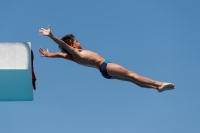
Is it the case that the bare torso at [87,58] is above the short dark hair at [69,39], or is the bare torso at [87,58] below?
Result: below

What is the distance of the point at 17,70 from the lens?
1361cm

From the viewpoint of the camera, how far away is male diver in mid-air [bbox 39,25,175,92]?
12023 millimetres

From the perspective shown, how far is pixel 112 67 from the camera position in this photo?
12383mm

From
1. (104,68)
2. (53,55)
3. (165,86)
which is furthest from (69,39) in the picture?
(165,86)

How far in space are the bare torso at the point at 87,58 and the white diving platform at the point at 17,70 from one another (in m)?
1.68

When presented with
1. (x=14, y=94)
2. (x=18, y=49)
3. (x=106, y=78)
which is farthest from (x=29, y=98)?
(x=106, y=78)

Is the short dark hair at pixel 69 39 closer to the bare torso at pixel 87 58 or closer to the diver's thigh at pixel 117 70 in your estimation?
the bare torso at pixel 87 58

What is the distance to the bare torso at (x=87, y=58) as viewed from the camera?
40.7 ft

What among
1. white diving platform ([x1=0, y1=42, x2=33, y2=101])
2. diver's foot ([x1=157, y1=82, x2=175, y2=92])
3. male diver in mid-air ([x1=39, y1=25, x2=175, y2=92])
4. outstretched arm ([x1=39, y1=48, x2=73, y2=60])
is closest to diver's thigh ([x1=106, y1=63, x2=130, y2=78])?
male diver in mid-air ([x1=39, y1=25, x2=175, y2=92])

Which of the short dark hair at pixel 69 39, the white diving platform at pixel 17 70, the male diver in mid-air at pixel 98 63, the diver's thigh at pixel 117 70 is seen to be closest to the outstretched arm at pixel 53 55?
the male diver in mid-air at pixel 98 63

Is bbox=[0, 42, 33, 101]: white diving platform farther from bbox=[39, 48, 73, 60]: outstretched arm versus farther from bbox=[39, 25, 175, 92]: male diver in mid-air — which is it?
bbox=[39, 25, 175, 92]: male diver in mid-air

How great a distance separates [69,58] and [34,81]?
5.15 feet

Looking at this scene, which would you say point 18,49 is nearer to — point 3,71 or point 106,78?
point 3,71

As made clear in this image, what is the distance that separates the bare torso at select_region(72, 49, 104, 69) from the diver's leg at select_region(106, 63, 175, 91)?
1.02ft
